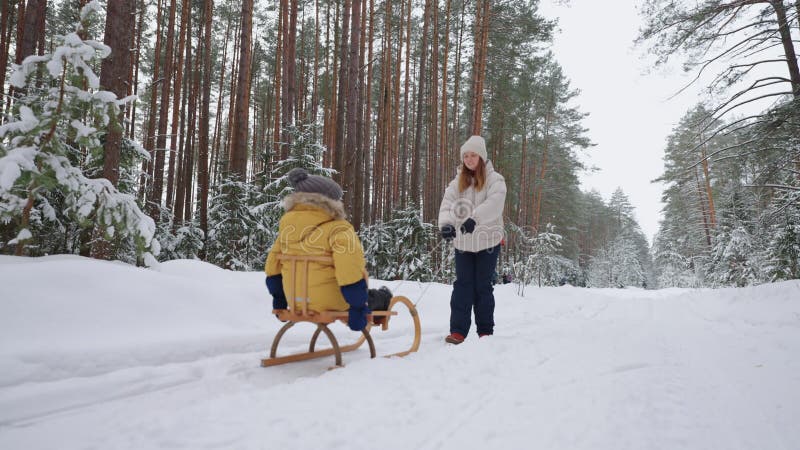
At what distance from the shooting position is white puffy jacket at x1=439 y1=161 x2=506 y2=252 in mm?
4012

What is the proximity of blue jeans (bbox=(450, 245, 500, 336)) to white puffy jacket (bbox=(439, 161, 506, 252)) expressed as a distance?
12 centimetres

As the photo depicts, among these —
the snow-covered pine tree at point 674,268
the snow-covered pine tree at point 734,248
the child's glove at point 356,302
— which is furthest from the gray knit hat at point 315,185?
the snow-covered pine tree at point 674,268

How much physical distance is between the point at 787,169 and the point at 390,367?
9.32 m

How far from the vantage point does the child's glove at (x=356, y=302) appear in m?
2.75

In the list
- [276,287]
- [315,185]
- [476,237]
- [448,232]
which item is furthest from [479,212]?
[276,287]

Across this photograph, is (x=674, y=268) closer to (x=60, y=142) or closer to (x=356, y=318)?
(x=356, y=318)

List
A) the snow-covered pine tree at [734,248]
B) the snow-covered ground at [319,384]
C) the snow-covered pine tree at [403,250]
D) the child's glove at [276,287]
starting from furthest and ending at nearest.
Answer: the snow-covered pine tree at [734,248] → the snow-covered pine tree at [403,250] → the child's glove at [276,287] → the snow-covered ground at [319,384]

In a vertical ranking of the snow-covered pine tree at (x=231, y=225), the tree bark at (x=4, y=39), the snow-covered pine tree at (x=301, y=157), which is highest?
the tree bark at (x=4, y=39)

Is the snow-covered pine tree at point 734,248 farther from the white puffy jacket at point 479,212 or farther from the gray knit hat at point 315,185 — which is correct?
the gray knit hat at point 315,185

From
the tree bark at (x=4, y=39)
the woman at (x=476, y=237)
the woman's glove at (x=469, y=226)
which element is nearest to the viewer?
the woman's glove at (x=469, y=226)

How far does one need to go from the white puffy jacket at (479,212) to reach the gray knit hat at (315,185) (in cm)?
146

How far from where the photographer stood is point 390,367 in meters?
2.79

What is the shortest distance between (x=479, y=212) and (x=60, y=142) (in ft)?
12.6

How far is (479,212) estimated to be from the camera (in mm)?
3977
